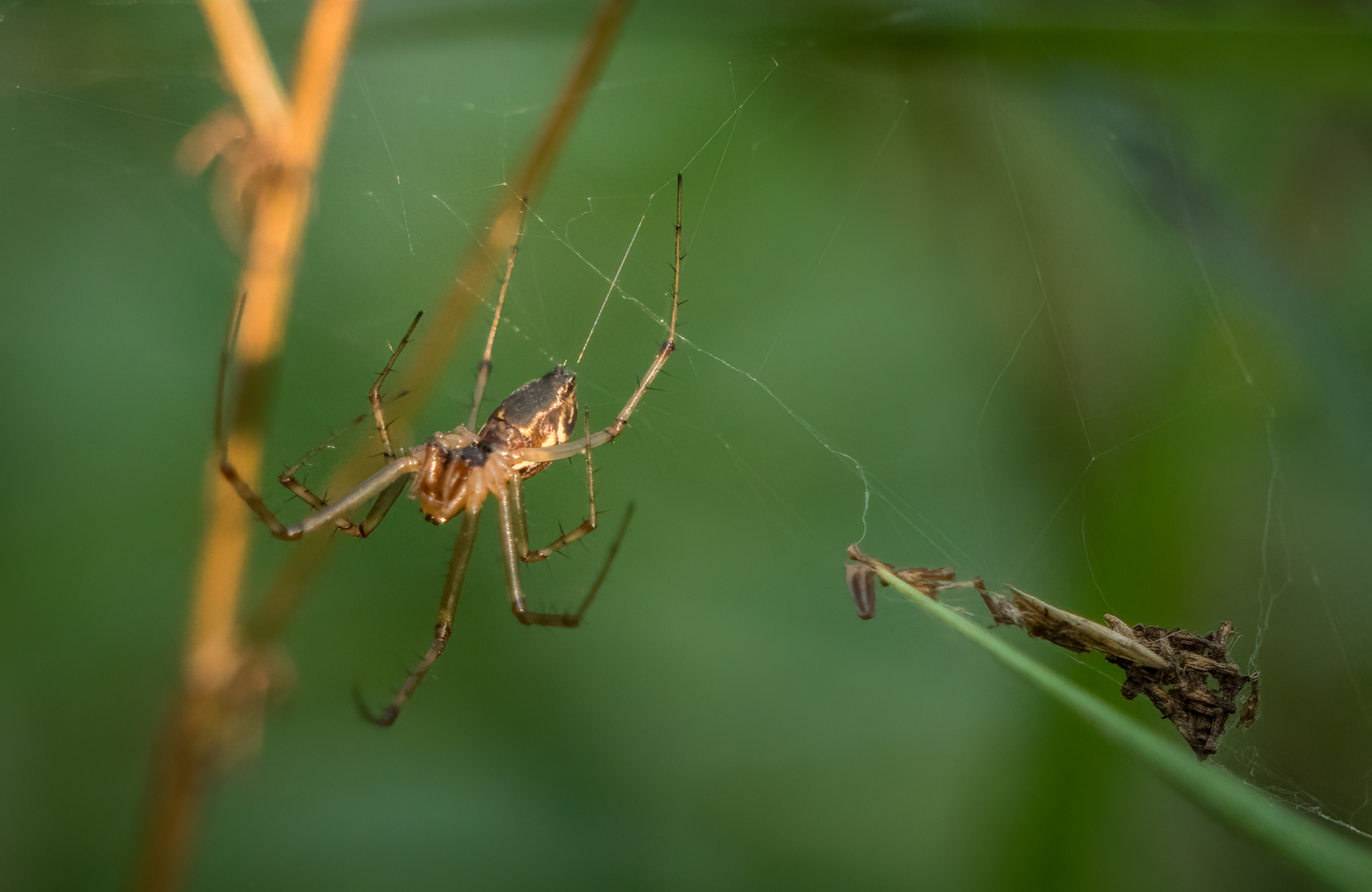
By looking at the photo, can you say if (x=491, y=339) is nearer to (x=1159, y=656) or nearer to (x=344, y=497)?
(x=344, y=497)

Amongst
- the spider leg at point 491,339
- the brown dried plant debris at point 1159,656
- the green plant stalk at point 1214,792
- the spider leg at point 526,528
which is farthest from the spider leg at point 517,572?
the green plant stalk at point 1214,792

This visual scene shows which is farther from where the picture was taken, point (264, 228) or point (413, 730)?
point (413, 730)

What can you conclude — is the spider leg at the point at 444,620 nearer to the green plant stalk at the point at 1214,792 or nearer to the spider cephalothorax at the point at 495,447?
the spider cephalothorax at the point at 495,447

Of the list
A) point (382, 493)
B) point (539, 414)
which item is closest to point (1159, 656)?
point (539, 414)

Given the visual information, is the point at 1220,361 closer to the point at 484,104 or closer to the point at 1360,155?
the point at 1360,155

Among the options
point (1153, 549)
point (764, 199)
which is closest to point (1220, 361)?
point (1153, 549)

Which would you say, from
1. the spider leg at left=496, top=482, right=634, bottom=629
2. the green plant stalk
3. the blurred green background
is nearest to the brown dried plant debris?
the green plant stalk
